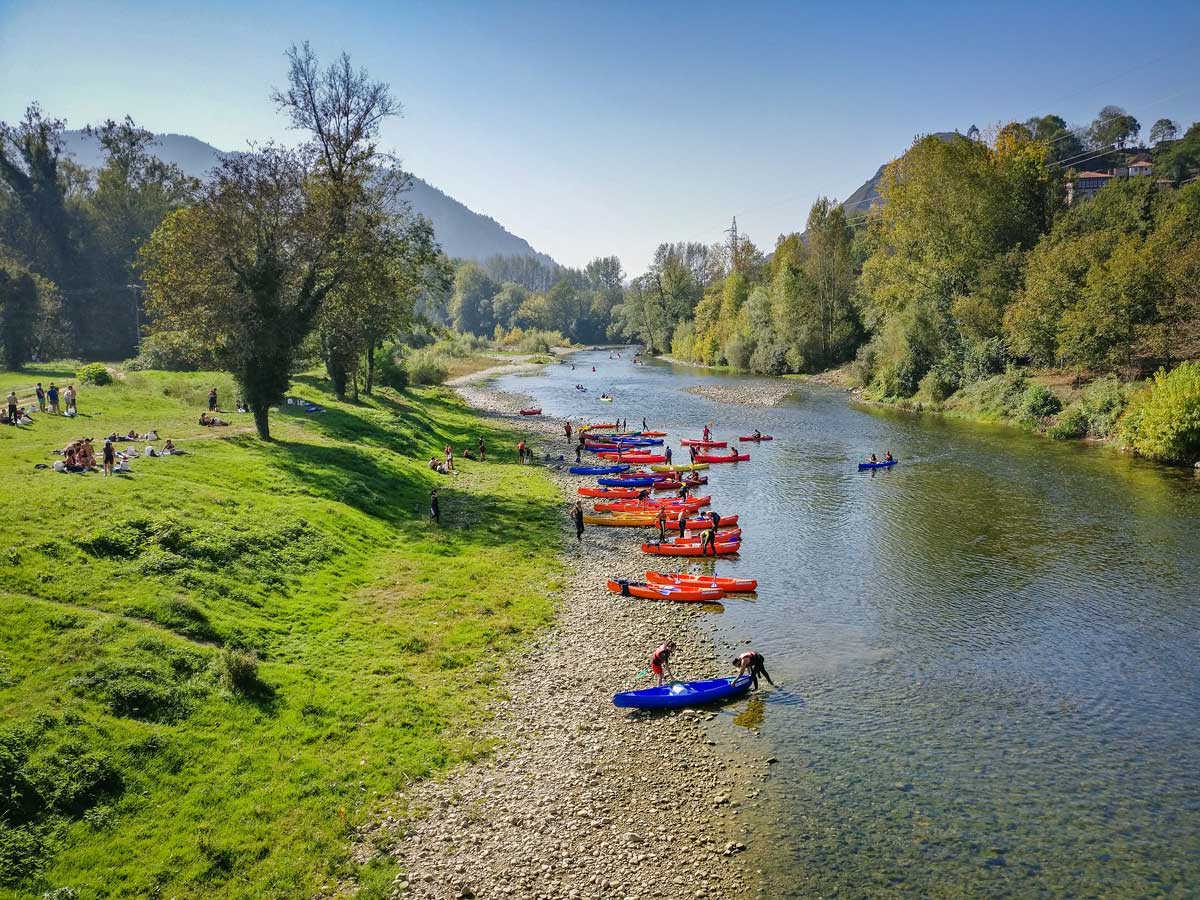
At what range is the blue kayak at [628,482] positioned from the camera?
1822 inches

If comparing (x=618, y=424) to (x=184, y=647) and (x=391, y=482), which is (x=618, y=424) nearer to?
(x=391, y=482)

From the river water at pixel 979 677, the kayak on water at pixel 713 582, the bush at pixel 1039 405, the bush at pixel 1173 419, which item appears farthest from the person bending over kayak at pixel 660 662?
the bush at pixel 1039 405

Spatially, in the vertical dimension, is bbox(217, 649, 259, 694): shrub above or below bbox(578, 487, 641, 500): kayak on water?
below

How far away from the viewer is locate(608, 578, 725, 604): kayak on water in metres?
28.6

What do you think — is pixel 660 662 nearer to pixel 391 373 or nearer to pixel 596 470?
pixel 596 470

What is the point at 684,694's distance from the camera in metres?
20.5

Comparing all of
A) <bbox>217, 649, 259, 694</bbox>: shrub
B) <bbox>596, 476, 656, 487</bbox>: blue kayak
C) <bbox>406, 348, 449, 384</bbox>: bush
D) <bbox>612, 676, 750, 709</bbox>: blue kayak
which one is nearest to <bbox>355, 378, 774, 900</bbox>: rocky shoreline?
<bbox>612, 676, 750, 709</bbox>: blue kayak

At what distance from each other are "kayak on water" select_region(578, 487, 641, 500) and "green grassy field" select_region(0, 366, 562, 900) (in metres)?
8.09

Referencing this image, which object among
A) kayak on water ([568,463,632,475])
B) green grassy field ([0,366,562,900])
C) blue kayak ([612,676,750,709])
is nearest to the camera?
green grassy field ([0,366,562,900])

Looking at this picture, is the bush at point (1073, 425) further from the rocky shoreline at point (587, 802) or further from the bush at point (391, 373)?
the bush at point (391, 373)

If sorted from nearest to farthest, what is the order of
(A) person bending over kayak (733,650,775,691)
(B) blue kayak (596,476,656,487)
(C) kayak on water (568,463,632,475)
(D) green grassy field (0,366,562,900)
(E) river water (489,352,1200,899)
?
(D) green grassy field (0,366,562,900)
(E) river water (489,352,1200,899)
(A) person bending over kayak (733,650,775,691)
(B) blue kayak (596,476,656,487)
(C) kayak on water (568,463,632,475)

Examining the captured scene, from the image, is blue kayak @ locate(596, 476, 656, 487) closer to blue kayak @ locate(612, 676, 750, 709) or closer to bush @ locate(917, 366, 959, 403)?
blue kayak @ locate(612, 676, 750, 709)

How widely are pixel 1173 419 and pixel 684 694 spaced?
150ft

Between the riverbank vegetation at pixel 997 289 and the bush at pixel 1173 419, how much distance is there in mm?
523
